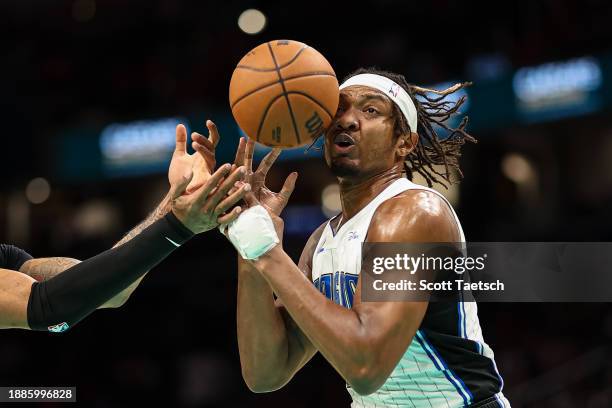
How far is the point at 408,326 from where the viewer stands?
149 inches

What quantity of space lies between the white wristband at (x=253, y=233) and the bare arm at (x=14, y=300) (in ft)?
4.04

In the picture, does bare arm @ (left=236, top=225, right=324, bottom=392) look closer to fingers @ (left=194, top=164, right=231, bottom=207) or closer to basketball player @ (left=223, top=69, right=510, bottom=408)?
basketball player @ (left=223, top=69, right=510, bottom=408)

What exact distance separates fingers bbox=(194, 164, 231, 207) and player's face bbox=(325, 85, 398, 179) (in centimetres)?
66

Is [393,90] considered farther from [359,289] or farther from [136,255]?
[136,255]

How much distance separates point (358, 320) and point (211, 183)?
938mm

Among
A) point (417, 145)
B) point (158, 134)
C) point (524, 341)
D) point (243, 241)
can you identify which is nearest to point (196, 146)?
point (243, 241)

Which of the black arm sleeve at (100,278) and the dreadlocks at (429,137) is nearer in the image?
the black arm sleeve at (100,278)

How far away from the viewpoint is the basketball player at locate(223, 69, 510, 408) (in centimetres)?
376

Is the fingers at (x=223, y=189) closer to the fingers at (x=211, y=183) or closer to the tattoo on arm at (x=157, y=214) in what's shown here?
the fingers at (x=211, y=183)

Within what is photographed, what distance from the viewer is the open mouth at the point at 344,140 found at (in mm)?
4395

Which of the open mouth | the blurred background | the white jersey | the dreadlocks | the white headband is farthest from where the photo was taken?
the blurred background

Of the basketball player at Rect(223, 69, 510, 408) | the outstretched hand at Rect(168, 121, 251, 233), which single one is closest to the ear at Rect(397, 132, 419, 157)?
the basketball player at Rect(223, 69, 510, 408)

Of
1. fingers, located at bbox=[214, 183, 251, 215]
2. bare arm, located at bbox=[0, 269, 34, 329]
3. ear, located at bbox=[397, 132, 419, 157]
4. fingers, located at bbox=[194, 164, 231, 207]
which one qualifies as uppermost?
ear, located at bbox=[397, 132, 419, 157]

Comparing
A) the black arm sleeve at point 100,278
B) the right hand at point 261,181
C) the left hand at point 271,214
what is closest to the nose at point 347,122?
the right hand at point 261,181
